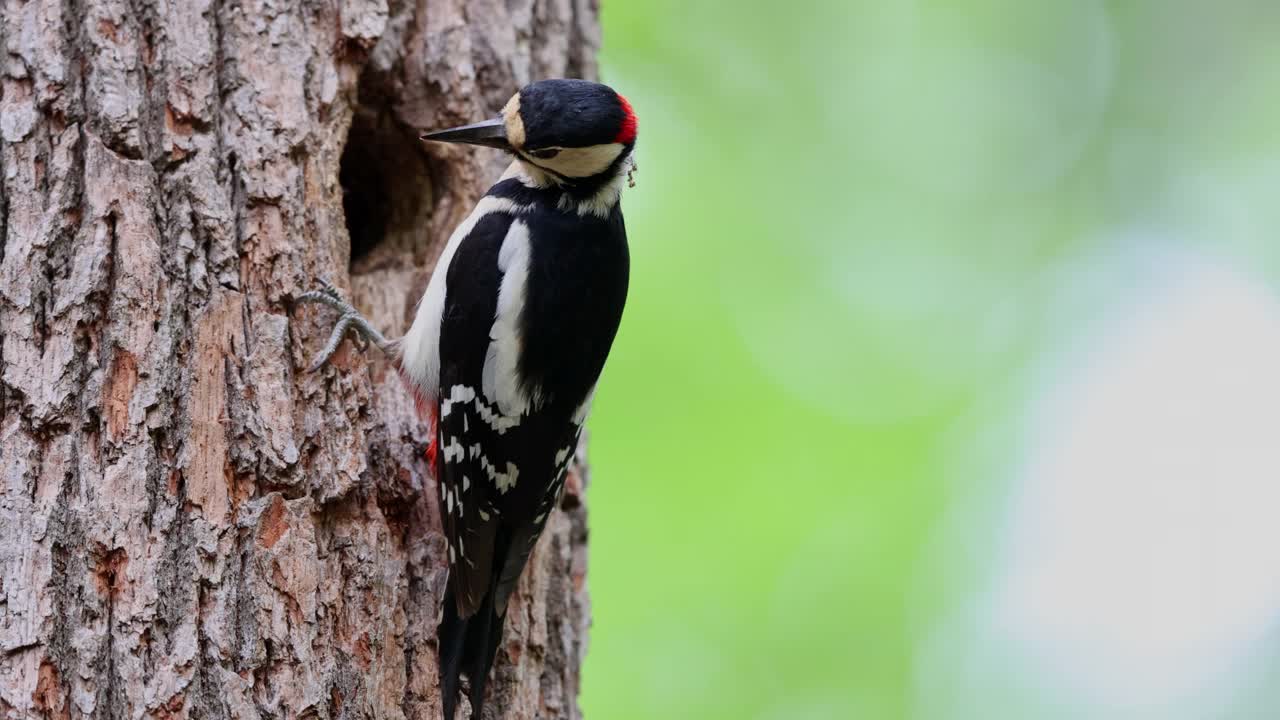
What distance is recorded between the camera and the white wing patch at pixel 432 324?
8.74 ft

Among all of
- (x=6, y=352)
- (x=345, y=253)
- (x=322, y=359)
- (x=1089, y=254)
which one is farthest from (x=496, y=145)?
(x=1089, y=254)

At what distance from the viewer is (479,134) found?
2621mm

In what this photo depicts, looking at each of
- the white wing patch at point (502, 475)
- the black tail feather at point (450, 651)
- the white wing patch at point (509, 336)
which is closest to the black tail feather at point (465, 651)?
the black tail feather at point (450, 651)

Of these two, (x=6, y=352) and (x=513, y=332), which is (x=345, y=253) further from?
(x=6, y=352)

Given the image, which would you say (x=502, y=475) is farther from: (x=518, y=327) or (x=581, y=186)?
(x=581, y=186)

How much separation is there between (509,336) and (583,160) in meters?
0.44

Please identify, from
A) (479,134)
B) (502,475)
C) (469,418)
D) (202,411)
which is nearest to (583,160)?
(479,134)

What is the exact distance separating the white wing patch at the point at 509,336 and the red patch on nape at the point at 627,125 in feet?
1.04

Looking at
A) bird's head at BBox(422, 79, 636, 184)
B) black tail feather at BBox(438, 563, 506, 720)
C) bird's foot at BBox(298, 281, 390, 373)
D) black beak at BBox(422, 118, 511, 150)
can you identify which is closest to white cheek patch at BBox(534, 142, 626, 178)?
bird's head at BBox(422, 79, 636, 184)

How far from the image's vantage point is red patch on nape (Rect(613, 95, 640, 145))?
2.70 meters

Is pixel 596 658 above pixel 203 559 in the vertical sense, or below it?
above

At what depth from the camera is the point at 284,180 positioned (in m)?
2.43

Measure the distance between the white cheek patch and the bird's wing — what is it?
17cm

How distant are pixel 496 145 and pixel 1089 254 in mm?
3771
